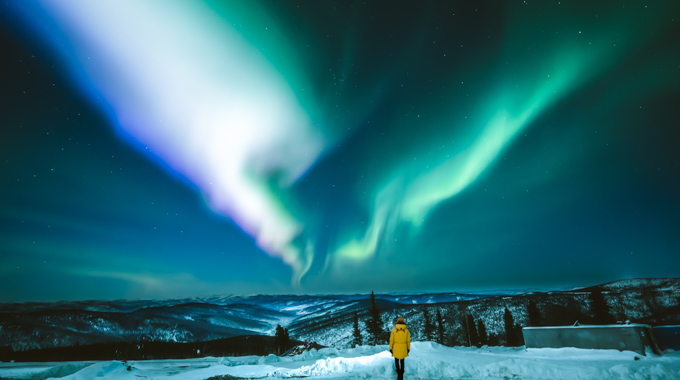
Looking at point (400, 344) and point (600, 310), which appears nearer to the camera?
point (400, 344)

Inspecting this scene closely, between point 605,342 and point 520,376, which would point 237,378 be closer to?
point 520,376

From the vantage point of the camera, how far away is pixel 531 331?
25406mm

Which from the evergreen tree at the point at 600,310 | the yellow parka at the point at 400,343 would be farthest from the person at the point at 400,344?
the evergreen tree at the point at 600,310

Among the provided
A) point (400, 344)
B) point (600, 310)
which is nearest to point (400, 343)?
point (400, 344)

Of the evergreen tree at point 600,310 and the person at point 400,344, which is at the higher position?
the evergreen tree at point 600,310

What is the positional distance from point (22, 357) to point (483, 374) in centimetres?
25231

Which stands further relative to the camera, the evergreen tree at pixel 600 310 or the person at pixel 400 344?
the evergreen tree at pixel 600 310

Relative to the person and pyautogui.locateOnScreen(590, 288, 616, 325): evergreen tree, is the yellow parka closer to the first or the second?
the person

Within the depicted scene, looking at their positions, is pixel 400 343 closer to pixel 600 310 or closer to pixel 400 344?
pixel 400 344

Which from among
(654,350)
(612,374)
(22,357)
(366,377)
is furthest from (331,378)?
(22,357)

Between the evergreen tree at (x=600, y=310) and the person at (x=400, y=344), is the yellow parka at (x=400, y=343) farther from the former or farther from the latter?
the evergreen tree at (x=600, y=310)

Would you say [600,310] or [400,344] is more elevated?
[600,310]

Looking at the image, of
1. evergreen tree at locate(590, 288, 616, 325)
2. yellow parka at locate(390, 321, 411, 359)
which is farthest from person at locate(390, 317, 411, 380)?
evergreen tree at locate(590, 288, 616, 325)

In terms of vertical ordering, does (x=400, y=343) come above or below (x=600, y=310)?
below
